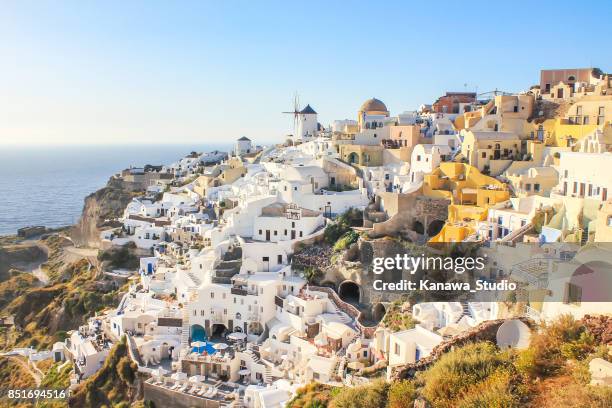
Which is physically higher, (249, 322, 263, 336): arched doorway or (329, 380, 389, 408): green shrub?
(329, 380, 389, 408): green shrub

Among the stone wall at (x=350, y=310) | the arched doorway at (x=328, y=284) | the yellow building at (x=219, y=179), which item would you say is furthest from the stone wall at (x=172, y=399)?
the yellow building at (x=219, y=179)

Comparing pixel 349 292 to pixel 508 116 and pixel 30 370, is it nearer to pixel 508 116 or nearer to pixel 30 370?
pixel 508 116

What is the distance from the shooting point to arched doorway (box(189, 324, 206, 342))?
2317 centimetres

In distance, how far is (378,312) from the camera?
Answer: 22.7 meters

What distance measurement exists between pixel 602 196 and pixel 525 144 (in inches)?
372

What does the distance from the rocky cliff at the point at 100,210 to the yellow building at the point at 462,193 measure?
29270 millimetres

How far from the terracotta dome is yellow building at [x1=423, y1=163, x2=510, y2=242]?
574 inches

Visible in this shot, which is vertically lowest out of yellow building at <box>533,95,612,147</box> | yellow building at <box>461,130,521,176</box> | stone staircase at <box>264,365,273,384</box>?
stone staircase at <box>264,365,273,384</box>

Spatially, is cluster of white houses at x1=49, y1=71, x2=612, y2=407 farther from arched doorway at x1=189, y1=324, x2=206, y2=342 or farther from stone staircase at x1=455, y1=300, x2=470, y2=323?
stone staircase at x1=455, y1=300, x2=470, y2=323

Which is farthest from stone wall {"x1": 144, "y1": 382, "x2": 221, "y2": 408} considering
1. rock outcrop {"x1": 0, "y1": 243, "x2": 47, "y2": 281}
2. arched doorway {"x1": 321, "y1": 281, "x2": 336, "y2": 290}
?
rock outcrop {"x1": 0, "y1": 243, "x2": 47, "y2": 281}

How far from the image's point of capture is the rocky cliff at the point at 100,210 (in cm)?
4717

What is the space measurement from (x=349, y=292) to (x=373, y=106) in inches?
784

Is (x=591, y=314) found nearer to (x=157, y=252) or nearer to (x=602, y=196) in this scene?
(x=602, y=196)

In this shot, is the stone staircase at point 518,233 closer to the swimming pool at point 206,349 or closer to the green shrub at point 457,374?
the green shrub at point 457,374
